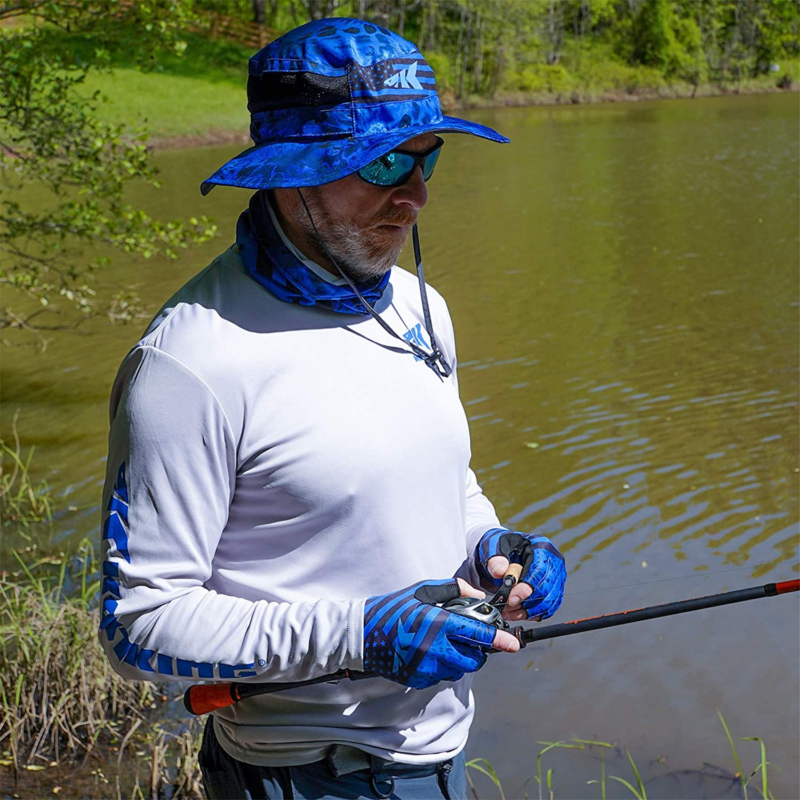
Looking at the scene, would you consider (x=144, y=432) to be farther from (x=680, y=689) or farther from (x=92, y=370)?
(x=92, y=370)

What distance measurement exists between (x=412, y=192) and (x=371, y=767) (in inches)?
37.4

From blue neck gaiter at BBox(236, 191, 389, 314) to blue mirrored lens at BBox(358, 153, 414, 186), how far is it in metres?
0.18

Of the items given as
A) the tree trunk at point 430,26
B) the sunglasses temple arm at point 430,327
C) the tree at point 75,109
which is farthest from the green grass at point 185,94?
the sunglasses temple arm at point 430,327

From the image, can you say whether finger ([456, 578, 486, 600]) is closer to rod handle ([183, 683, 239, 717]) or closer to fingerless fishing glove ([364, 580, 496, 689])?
fingerless fishing glove ([364, 580, 496, 689])

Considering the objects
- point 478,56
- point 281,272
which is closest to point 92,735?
point 281,272

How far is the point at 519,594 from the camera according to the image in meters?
1.78

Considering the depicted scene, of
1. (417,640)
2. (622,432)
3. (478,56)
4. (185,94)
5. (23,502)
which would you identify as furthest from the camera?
(478,56)

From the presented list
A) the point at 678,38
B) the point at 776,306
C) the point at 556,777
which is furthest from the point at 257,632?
the point at 678,38

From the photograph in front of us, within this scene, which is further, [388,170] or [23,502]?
[23,502]

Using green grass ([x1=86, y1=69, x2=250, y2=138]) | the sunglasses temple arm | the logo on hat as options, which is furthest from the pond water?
green grass ([x1=86, y1=69, x2=250, y2=138])

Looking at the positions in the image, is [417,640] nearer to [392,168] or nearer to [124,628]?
[124,628]

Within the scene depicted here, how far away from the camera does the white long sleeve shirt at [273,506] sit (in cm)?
148

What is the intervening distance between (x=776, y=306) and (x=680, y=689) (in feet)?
21.0

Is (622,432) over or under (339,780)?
under
